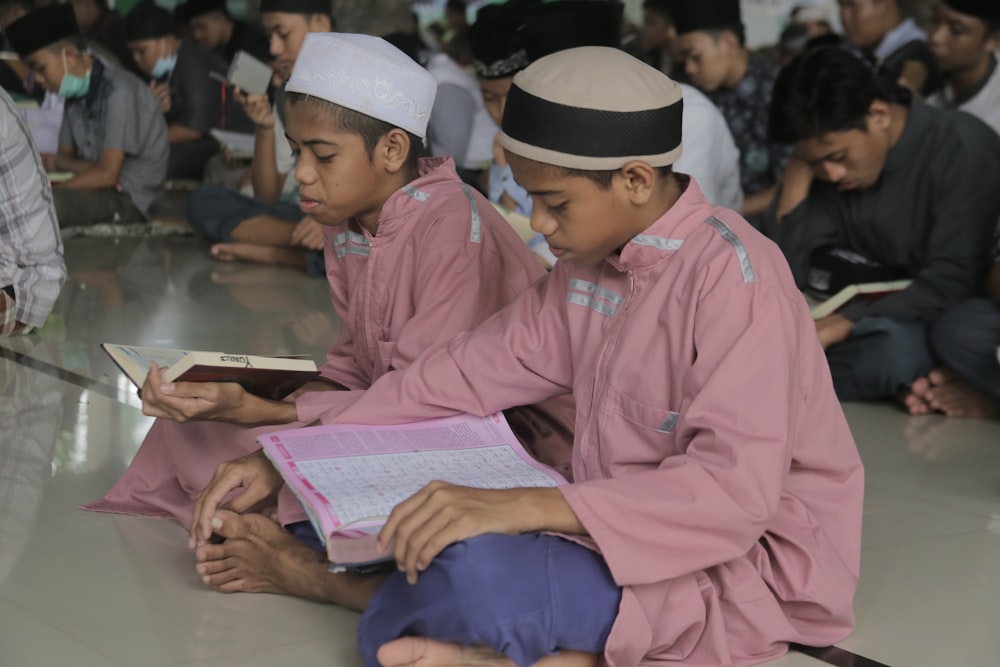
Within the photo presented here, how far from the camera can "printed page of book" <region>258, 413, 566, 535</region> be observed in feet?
5.37

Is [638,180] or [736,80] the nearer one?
[638,180]

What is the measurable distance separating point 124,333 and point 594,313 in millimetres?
2336

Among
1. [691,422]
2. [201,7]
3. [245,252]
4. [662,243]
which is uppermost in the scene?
[662,243]

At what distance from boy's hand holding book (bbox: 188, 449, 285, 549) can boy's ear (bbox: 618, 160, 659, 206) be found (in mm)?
681

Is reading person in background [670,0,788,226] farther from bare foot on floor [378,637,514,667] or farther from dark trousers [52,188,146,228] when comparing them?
bare foot on floor [378,637,514,667]

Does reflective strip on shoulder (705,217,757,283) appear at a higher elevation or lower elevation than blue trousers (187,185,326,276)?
higher

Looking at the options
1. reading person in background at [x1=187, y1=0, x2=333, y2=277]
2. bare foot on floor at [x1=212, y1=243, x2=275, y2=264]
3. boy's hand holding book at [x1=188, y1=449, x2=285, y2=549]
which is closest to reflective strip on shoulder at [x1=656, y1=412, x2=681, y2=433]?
boy's hand holding book at [x1=188, y1=449, x2=285, y2=549]

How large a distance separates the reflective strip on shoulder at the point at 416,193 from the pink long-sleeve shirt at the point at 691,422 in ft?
1.26

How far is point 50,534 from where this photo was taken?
7.17 ft

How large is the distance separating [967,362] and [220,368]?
1980mm

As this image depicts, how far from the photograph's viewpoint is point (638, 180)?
1681 millimetres

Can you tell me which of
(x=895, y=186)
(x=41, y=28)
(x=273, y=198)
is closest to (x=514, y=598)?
(x=895, y=186)

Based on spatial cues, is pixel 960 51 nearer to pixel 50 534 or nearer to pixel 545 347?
pixel 545 347

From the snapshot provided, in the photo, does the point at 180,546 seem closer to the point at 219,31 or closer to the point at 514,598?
the point at 514,598
